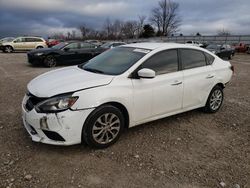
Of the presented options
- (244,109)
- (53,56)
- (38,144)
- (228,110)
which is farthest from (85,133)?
(53,56)

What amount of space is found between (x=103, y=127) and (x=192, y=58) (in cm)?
233

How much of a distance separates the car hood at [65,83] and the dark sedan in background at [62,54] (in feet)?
29.0

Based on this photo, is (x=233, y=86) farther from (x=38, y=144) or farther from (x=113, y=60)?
(x=38, y=144)

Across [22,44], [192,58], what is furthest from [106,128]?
[22,44]

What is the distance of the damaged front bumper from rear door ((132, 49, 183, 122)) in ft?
2.92

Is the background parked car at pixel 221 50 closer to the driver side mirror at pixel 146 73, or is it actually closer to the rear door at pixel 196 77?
the rear door at pixel 196 77

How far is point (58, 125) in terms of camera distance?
3.16 metres

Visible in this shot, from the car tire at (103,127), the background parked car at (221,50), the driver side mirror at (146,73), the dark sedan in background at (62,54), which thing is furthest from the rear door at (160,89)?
the background parked car at (221,50)

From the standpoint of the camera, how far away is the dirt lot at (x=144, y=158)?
2.88m

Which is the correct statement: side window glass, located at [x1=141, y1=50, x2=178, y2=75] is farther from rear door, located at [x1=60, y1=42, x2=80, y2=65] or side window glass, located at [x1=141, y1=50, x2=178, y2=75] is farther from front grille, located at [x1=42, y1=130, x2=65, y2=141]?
rear door, located at [x1=60, y1=42, x2=80, y2=65]

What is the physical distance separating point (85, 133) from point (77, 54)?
33.4 ft

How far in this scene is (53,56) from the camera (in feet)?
40.7

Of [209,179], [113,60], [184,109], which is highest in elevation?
[113,60]

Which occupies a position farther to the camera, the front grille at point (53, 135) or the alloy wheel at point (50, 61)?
the alloy wheel at point (50, 61)
